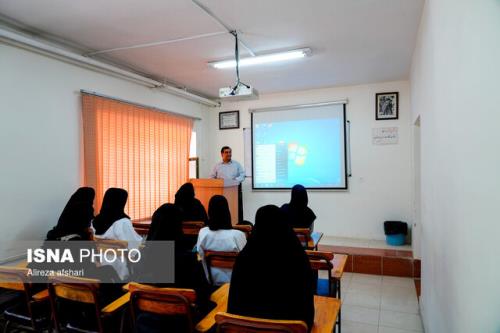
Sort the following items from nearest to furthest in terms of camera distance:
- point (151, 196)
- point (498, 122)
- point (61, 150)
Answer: point (498, 122), point (61, 150), point (151, 196)

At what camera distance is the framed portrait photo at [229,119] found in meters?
6.96

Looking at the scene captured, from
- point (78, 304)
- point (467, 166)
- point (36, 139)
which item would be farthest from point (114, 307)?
point (36, 139)

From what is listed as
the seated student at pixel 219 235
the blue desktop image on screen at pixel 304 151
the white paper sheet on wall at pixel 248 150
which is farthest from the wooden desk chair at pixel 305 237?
the white paper sheet on wall at pixel 248 150

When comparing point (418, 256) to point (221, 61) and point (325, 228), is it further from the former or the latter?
point (221, 61)

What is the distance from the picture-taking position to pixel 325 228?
6.29 m

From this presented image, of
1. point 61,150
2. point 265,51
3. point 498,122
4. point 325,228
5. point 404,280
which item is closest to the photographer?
point 498,122

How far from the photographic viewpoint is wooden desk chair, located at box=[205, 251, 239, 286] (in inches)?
99.0

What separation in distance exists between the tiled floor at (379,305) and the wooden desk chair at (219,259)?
142cm

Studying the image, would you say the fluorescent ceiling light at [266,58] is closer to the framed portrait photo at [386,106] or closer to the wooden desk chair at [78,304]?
the framed portrait photo at [386,106]

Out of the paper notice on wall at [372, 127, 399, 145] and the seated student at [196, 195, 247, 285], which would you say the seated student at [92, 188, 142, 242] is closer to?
the seated student at [196, 195, 247, 285]

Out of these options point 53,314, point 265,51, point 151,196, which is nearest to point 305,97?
point 265,51

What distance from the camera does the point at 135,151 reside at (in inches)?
199

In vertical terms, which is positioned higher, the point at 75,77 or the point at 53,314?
the point at 75,77

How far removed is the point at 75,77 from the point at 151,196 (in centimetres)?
205
